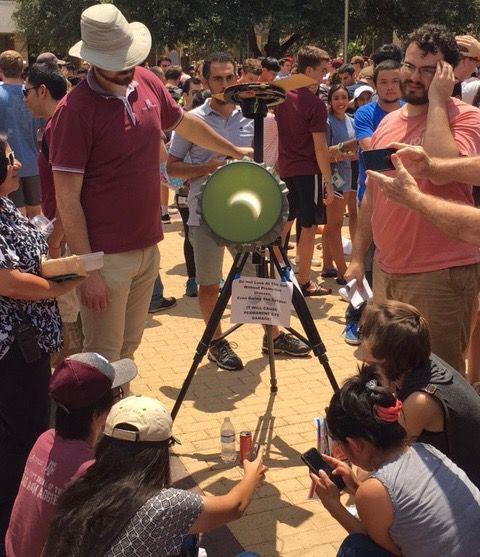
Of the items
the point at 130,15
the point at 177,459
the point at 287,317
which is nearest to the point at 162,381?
the point at 177,459

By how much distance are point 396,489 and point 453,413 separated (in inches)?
20.9

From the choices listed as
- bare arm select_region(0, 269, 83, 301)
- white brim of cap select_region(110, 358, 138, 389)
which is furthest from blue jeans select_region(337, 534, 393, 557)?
bare arm select_region(0, 269, 83, 301)

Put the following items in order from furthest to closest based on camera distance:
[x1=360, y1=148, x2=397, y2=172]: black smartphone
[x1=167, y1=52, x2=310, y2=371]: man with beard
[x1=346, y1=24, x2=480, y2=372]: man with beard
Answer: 1. [x1=167, y1=52, x2=310, y2=371]: man with beard
2. [x1=346, y1=24, x2=480, y2=372]: man with beard
3. [x1=360, y1=148, x2=397, y2=172]: black smartphone

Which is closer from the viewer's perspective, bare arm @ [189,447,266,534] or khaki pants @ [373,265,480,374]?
bare arm @ [189,447,266,534]

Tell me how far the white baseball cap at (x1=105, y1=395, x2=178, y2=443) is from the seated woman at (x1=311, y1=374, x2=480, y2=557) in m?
0.61

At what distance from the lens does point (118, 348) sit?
387 cm

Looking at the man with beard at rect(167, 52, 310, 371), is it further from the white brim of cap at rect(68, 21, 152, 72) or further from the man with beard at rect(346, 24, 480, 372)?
the man with beard at rect(346, 24, 480, 372)

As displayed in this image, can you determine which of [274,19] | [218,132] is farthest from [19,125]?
[274,19]

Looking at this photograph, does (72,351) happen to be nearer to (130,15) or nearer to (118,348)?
(118,348)

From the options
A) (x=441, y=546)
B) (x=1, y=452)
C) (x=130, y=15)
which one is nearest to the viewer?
(x=441, y=546)

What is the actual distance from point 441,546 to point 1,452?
178 cm

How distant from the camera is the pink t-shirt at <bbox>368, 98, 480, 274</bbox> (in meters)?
3.36

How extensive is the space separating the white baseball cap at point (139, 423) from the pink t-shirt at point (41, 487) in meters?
0.25

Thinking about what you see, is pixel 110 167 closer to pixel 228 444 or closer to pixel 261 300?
pixel 261 300
